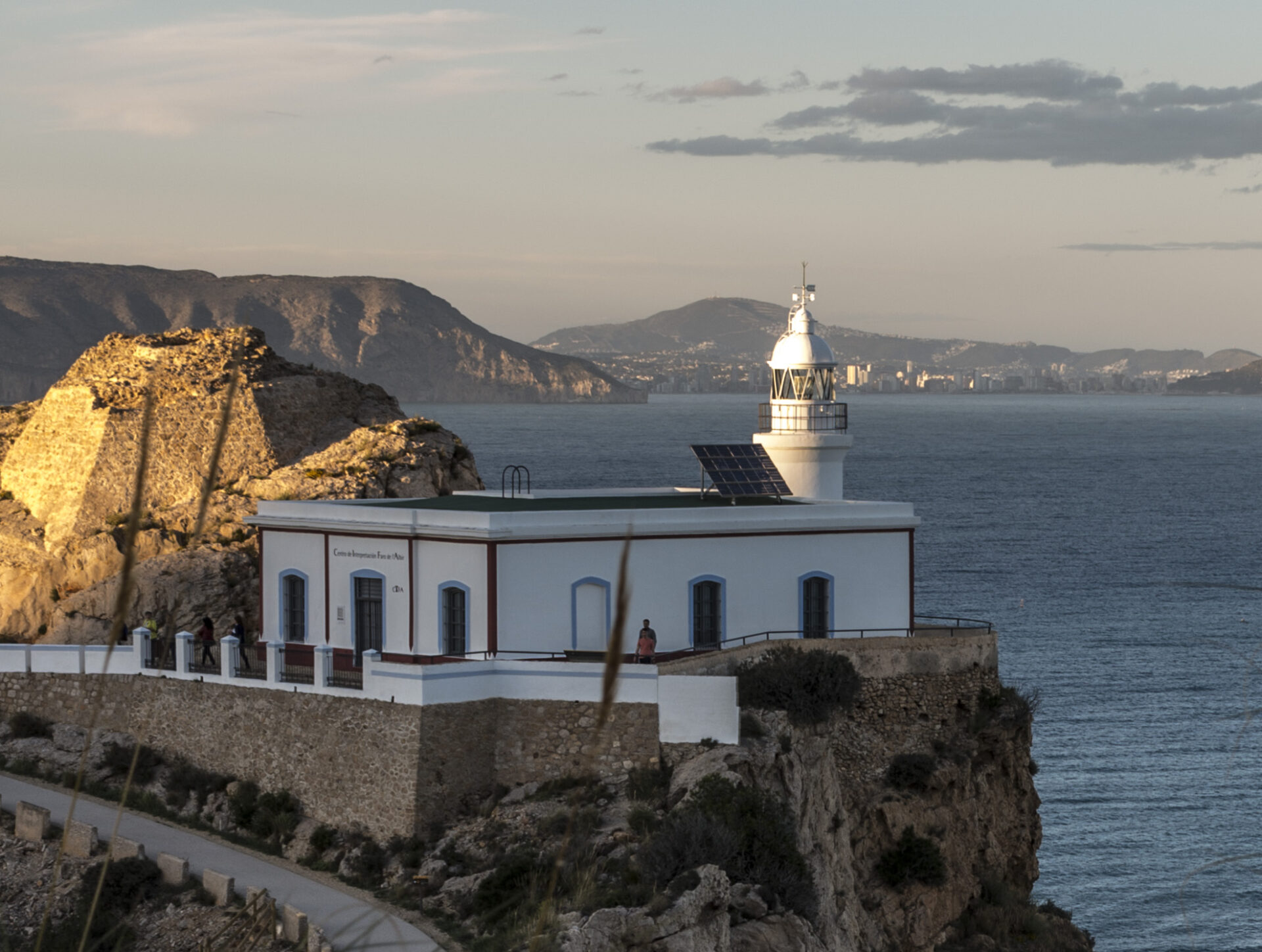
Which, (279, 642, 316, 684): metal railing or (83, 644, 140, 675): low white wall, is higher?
(279, 642, 316, 684): metal railing

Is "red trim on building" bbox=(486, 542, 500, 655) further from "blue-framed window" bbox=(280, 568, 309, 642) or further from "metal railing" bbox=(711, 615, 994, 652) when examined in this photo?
"blue-framed window" bbox=(280, 568, 309, 642)

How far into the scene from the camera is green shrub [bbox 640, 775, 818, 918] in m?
21.2

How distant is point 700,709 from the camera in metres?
25.3

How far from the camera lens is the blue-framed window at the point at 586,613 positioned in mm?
27688

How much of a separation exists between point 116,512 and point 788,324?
18155 millimetres

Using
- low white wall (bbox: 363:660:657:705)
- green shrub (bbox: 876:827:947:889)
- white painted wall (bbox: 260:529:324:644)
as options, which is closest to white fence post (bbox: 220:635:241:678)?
white painted wall (bbox: 260:529:324:644)

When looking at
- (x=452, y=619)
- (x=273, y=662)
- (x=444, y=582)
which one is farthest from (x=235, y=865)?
(x=444, y=582)

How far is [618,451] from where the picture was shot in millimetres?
178875

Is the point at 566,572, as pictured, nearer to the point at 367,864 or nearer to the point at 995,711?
the point at 367,864

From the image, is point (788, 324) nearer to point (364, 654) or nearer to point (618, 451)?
point (364, 654)

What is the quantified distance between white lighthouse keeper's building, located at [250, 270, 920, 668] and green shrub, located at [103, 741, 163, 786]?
3.11 meters

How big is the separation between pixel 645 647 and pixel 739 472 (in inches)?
253

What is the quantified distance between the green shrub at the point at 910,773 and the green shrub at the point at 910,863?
0.77 meters

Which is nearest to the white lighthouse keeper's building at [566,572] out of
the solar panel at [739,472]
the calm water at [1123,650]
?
the solar panel at [739,472]
